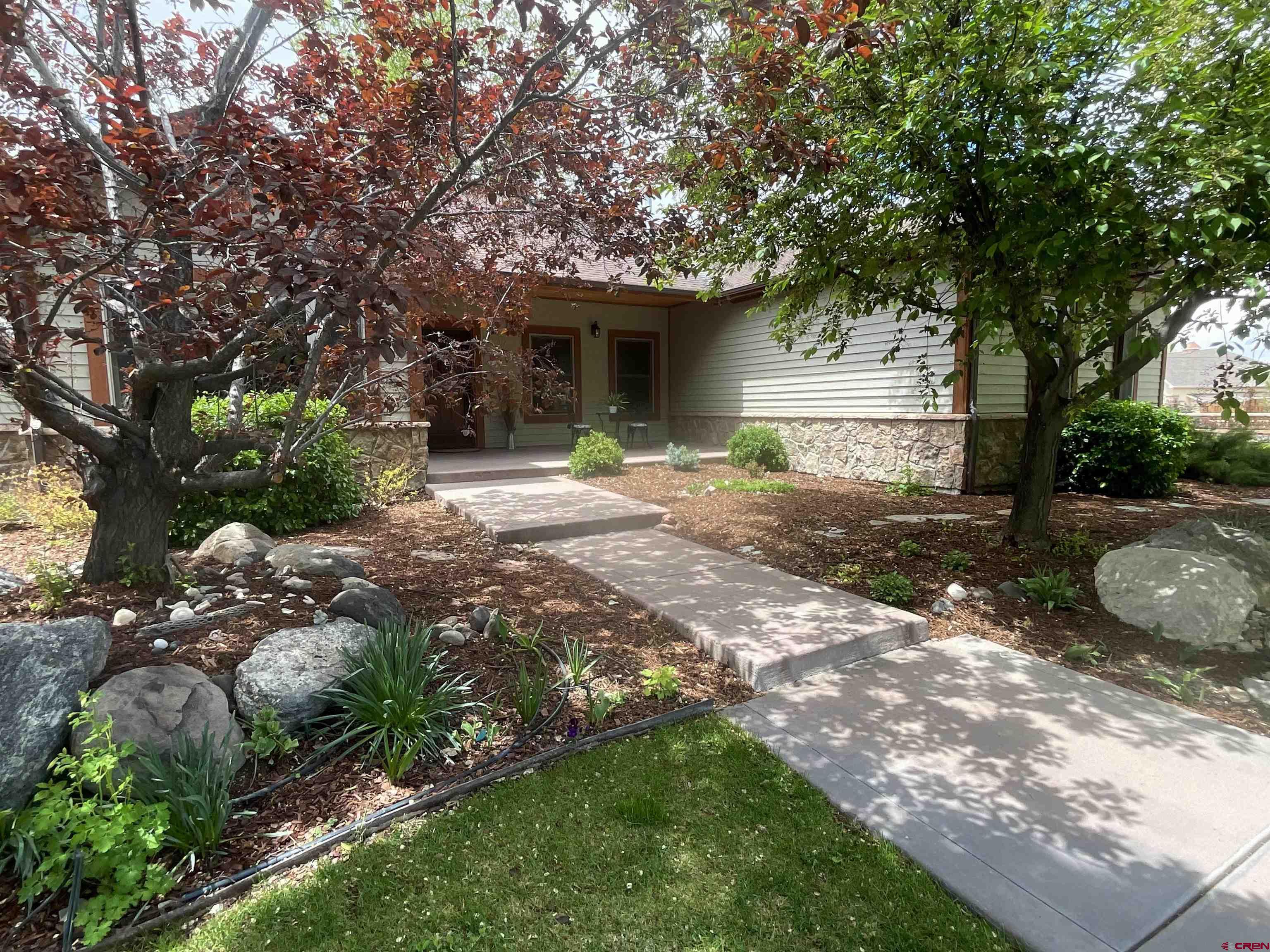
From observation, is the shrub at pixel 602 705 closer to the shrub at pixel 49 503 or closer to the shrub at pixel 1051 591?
the shrub at pixel 1051 591

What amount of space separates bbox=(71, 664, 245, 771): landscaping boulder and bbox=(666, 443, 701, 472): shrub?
729 cm

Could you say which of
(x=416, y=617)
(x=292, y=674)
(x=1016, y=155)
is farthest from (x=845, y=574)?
(x=292, y=674)

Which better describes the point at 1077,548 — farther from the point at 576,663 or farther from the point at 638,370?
the point at 638,370

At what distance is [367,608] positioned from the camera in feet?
10.1

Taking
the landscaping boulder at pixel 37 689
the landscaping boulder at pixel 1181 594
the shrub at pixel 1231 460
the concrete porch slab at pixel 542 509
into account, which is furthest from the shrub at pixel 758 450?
the landscaping boulder at pixel 37 689

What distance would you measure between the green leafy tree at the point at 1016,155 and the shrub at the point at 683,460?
4.86 m

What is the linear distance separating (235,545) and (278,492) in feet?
4.63

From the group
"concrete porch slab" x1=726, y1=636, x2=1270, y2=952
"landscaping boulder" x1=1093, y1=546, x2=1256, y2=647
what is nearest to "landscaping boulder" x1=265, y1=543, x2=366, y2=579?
"concrete porch slab" x1=726, y1=636, x2=1270, y2=952

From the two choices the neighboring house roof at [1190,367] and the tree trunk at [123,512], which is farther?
the neighboring house roof at [1190,367]

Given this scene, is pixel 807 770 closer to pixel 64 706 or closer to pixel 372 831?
pixel 372 831

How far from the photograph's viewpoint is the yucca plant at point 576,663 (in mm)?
2770

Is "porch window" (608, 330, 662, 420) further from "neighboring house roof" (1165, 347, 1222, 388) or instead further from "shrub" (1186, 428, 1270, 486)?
"neighboring house roof" (1165, 347, 1222, 388)

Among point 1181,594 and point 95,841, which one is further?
point 1181,594

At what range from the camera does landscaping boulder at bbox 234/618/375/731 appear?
2.33 metres
